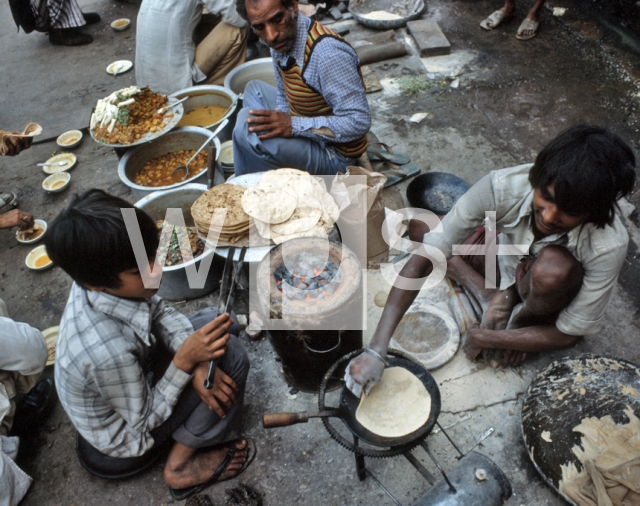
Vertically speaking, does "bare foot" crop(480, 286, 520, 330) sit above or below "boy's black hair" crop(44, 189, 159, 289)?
below

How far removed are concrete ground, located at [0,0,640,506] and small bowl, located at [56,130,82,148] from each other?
14 cm

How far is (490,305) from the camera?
279 cm

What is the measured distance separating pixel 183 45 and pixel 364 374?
4.19m

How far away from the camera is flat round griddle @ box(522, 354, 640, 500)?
2.26 metres

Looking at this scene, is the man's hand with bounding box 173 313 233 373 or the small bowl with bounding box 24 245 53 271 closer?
the man's hand with bounding box 173 313 233 373

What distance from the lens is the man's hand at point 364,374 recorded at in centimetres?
200

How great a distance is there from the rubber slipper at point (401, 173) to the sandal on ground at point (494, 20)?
3031mm

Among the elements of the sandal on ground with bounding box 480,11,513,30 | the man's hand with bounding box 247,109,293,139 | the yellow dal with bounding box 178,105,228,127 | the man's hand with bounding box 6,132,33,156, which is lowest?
the yellow dal with bounding box 178,105,228,127

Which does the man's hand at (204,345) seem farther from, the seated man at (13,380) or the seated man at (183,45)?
the seated man at (183,45)

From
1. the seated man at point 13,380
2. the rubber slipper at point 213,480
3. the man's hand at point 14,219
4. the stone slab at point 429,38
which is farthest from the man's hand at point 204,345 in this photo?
the stone slab at point 429,38

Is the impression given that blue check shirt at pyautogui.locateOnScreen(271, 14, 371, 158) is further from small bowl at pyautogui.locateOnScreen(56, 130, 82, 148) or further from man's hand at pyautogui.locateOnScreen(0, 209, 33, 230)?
small bowl at pyautogui.locateOnScreen(56, 130, 82, 148)

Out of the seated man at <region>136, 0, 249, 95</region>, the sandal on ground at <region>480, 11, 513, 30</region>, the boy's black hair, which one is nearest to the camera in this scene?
the boy's black hair

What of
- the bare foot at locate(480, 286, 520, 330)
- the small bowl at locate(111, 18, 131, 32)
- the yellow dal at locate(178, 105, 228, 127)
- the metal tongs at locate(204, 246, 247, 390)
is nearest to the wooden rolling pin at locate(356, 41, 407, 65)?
the yellow dal at locate(178, 105, 228, 127)

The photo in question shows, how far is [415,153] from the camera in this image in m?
4.30
